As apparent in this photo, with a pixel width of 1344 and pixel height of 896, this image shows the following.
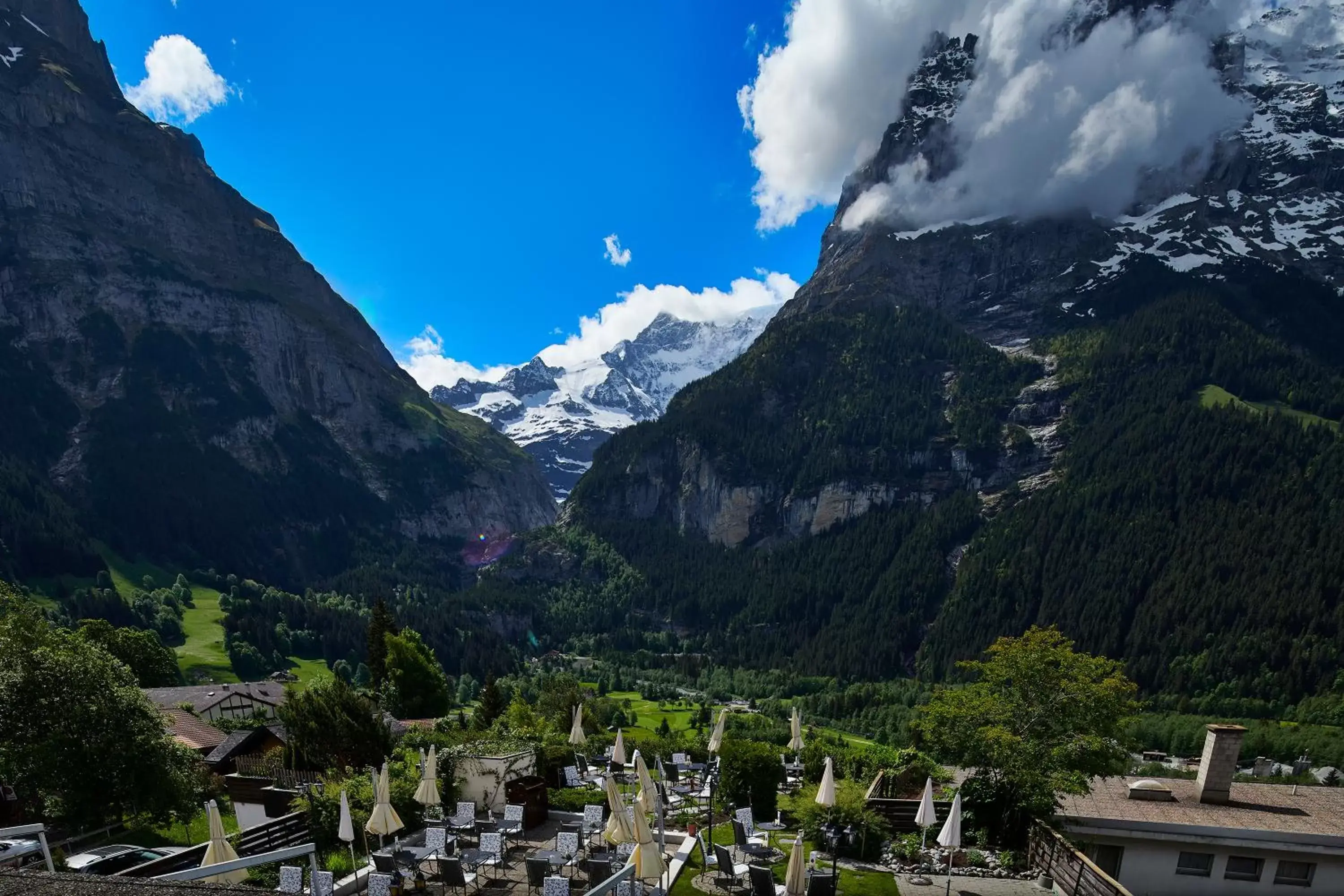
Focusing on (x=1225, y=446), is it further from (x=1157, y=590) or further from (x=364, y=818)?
(x=364, y=818)

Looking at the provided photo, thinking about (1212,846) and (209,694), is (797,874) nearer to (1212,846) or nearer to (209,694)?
(1212,846)

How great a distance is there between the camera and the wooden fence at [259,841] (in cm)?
1767

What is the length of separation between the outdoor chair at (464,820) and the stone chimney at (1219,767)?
2384 cm

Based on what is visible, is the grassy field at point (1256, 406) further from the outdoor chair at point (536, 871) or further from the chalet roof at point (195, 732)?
the chalet roof at point (195, 732)

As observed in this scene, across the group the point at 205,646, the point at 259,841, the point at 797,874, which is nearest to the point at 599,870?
the point at 797,874

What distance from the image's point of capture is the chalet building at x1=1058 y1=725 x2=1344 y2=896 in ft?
68.5

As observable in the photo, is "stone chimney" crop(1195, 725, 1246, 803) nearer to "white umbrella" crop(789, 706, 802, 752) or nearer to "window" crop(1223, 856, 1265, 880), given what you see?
"window" crop(1223, 856, 1265, 880)

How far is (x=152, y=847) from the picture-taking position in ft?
76.9

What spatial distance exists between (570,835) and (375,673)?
52021 mm

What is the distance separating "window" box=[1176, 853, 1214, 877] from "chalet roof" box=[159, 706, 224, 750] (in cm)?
4422

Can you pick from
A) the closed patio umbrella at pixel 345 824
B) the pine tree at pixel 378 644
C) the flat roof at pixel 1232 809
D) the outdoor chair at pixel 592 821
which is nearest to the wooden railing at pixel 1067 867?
the flat roof at pixel 1232 809

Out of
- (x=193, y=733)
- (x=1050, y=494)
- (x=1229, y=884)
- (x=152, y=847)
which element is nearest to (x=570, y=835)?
(x=152, y=847)

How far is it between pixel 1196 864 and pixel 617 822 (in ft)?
58.9

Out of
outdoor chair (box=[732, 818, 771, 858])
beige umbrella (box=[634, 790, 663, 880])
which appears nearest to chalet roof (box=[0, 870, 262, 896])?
beige umbrella (box=[634, 790, 663, 880])
